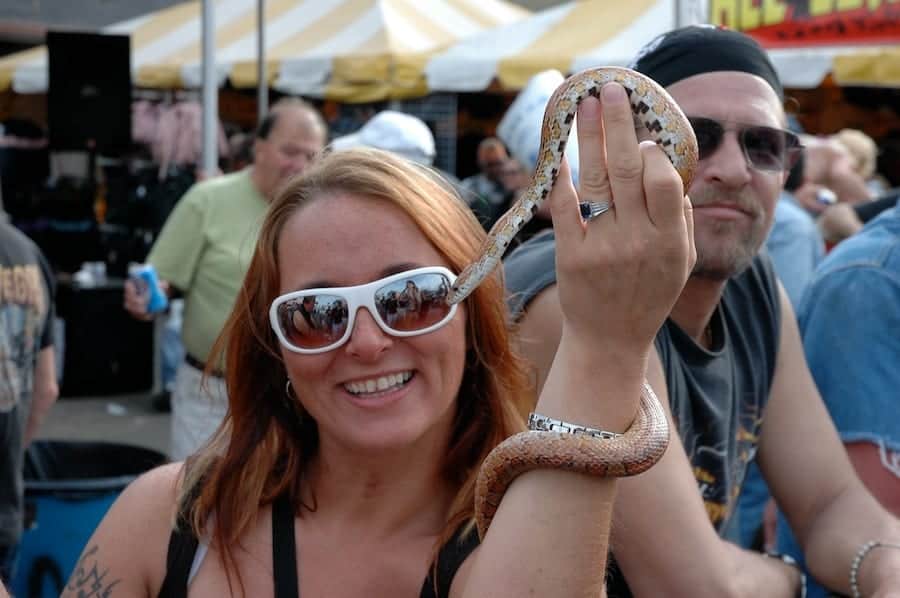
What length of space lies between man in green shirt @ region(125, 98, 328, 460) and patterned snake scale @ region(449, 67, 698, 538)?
4.03m

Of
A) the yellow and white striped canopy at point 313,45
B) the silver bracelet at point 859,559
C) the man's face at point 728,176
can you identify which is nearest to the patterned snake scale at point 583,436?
the man's face at point 728,176

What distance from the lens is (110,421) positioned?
9141mm

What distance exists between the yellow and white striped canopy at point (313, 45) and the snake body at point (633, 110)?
9836mm

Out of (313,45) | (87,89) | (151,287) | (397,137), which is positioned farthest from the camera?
(313,45)

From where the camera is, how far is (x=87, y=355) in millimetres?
9961

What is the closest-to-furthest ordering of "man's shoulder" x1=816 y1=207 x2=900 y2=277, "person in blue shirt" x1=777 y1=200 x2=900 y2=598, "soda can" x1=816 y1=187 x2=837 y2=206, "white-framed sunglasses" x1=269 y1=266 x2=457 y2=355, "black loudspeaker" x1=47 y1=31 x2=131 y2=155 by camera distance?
1. "white-framed sunglasses" x1=269 y1=266 x2=457 y2=355
2. "person in blue shirt" x1=777 y1=200 x2=900 y2=598
3. "man's shoulder" x1=816 y1=207 x2=900 y2=277
4. "soda can" x1=816 y1=187 x2=837 y2=206
5. "black loudspeaker" x1=47 y1=31 x2=131 y2=155

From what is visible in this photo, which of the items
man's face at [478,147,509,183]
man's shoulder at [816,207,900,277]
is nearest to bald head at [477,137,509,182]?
man's face at [478,147,509,183]

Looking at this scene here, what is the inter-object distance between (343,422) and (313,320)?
0.17m

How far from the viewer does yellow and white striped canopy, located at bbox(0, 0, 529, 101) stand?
11258 mm

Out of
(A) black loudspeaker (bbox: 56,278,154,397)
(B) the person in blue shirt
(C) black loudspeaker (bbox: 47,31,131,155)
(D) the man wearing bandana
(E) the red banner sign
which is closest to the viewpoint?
(D) the man wearing bandana

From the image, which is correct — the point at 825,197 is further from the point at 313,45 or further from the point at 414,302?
the point at 313,45

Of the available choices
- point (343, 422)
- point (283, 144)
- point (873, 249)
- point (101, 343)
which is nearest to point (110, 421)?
point (101, 343)

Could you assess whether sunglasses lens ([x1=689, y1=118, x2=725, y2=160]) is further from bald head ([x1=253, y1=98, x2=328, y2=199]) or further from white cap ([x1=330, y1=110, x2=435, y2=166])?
white cap ([x1=330, y1=110, x2=435, y2=166])

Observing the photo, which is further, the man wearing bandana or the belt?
the belt
